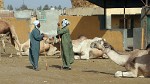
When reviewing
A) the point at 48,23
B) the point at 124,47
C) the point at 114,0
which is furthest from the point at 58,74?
the point at 48,23

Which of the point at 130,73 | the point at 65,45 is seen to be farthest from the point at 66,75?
the point at 130,73

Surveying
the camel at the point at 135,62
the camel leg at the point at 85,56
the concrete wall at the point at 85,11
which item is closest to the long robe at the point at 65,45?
the camel at the point at 135,62

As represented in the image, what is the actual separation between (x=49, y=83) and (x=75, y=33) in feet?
44.4

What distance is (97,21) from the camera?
80.1ft

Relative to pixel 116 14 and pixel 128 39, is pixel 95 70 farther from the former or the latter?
pixel 116 14

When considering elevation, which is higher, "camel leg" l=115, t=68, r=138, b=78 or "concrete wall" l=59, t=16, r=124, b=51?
"concrete wall" l=59, t=16, r=124, b=51

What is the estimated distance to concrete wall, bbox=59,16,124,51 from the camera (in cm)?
2258

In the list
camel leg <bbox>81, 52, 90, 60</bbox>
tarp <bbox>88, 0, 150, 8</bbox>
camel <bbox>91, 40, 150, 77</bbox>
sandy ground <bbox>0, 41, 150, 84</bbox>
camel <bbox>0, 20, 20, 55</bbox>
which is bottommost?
camel leg <bbox>81, 52, 90, 60</bbox>

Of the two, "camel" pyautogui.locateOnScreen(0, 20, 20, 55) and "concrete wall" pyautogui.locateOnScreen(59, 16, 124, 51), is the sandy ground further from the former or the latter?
"concrete wall" pyautogui.locateOnScreen(59, 16, 124, 51)

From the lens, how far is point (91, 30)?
24.2 m

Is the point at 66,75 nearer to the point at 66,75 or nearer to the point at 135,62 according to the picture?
the point at 66,75

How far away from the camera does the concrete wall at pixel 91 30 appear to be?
22578 millimetres

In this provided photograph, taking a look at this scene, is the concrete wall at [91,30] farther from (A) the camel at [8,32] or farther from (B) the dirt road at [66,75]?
(B) the dirt road at [66,75]

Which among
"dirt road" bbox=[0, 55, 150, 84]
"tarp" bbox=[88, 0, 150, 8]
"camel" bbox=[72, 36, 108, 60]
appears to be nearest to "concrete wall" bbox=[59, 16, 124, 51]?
"tarp" bbox=[88, 0, 150, 8]
